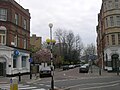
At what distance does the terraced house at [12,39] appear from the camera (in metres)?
37.8

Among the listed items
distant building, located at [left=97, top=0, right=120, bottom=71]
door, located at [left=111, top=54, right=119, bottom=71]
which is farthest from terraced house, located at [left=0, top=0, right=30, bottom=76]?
door, located at [left=111, top=54, right=119, bottom=71]

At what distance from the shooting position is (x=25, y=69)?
45500 millimetres

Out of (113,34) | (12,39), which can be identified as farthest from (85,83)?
(113,34)

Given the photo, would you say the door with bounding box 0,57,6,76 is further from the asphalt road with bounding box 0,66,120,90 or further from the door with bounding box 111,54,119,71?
the door with bounding box 111,54,119,71

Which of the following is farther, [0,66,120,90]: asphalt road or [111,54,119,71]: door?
[111,54,119,71]: door

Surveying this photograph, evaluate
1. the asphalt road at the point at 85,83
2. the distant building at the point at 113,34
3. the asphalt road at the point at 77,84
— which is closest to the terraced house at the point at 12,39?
the asphalt road at the point at 85,83

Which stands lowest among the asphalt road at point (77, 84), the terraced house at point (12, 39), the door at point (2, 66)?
the asphalt road at point (77, 84)

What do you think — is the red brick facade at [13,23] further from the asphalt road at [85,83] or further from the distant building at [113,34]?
the distant building at [113,34]

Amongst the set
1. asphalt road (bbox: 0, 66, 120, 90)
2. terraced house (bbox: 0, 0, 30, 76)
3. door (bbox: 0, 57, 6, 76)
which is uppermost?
terraced house (bbox: 0, 0, 30, 76)

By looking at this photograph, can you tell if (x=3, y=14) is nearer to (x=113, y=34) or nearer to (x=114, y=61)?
(x=113, y=34)

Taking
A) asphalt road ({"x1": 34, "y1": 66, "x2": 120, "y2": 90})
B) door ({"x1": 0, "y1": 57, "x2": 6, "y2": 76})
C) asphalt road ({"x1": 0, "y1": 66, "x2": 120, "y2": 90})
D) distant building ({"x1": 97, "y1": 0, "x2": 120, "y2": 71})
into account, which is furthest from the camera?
distant building ({"x1": 97, "y1": 0, "x2": 120, "y2": 71})

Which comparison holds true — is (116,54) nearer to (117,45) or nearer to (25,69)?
(117,45)

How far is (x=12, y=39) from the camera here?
3944cm

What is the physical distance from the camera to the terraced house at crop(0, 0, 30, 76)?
3775 centimetres
